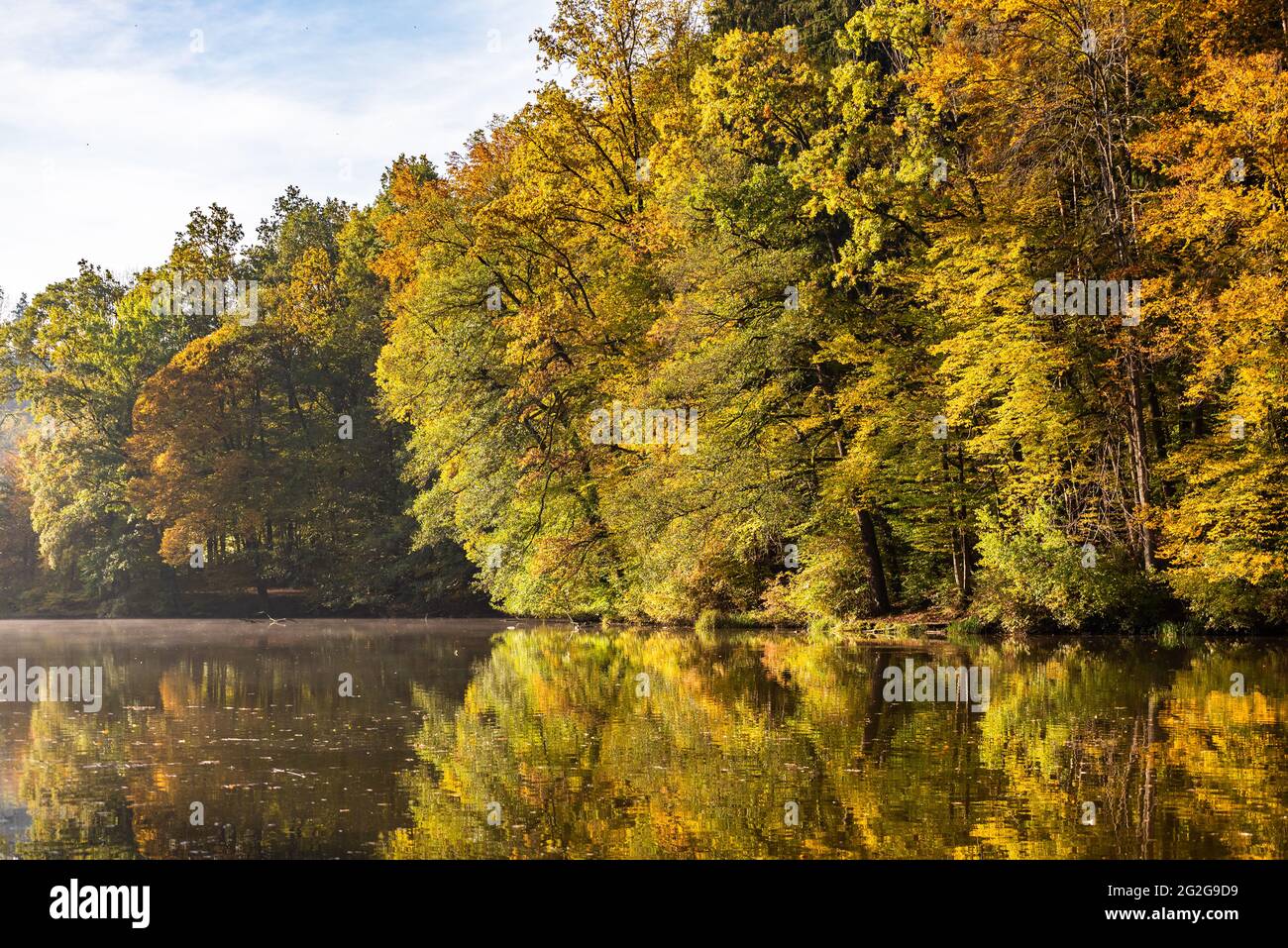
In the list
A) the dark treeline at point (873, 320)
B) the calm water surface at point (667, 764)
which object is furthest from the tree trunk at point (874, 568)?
the calm water surface at point (667, 764)

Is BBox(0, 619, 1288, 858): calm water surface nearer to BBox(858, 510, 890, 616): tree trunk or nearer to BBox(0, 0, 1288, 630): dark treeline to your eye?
BBox(0, 0, 1288, 630): dark treeline

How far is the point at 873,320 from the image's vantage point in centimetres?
3067

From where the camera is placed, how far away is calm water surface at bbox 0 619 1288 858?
8.51 meters

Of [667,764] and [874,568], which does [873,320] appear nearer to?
[874,568]

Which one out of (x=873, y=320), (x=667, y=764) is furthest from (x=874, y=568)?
(x=667, y=764)

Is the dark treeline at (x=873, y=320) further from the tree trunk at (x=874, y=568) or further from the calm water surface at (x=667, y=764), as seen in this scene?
the calm water surface at (x=667, y=764)

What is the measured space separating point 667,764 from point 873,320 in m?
20.9

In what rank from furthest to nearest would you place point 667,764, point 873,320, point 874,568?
point 874,568 < point 873,320 < point 667,764

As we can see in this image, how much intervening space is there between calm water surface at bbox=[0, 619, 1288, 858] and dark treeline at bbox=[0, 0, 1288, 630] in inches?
236

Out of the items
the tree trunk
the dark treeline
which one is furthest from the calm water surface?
the tree trunk

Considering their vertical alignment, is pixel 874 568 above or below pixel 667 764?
above

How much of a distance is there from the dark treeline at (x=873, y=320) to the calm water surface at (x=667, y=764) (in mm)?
5999

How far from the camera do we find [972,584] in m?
30.5
